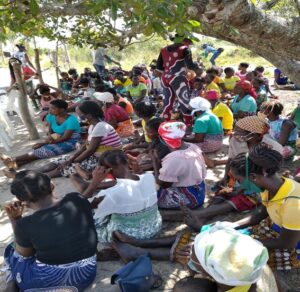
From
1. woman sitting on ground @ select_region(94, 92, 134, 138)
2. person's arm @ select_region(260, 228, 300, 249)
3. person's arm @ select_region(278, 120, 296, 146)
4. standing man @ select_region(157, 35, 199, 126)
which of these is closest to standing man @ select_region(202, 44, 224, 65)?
standing man @ select_region(157, 35, 199, 126)

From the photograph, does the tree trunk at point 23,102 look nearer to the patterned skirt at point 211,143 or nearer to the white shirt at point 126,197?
the patterned skirt at point 211,143

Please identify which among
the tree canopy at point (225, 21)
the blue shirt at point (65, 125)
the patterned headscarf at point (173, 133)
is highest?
the tree canopy at point (225, 21)

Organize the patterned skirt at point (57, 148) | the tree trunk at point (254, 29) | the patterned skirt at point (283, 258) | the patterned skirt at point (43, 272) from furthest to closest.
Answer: the patterned skirt at point (57, 148) < the patterned skirt at point (283, 258) < the patterned skirt at point (43, 272) < the tree trunk at point (254, 29)

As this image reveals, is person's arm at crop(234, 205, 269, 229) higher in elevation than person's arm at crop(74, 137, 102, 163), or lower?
lower

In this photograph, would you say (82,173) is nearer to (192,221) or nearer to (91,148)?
(91,148)

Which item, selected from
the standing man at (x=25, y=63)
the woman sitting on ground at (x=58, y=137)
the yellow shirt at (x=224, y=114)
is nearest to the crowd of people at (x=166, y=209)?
the woman sitting on ground at (x=58, y=137)

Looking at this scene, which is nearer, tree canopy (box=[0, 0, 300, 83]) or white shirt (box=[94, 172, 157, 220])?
tree canopy (box=[0, 0, 300, 83])

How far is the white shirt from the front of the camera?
2801 millimetres

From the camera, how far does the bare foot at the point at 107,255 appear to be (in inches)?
115

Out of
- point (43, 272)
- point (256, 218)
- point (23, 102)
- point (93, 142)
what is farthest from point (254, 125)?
point (23, 102)

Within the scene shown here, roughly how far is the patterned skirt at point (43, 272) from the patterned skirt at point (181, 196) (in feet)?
3.64

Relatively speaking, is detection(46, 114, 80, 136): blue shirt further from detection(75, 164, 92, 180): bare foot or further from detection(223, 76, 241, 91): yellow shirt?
detection(223, 76, 241, 91): yellow shirt

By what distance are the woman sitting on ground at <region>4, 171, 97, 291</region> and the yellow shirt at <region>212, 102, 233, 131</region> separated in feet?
11.5

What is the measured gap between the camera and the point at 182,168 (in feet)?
10.6
